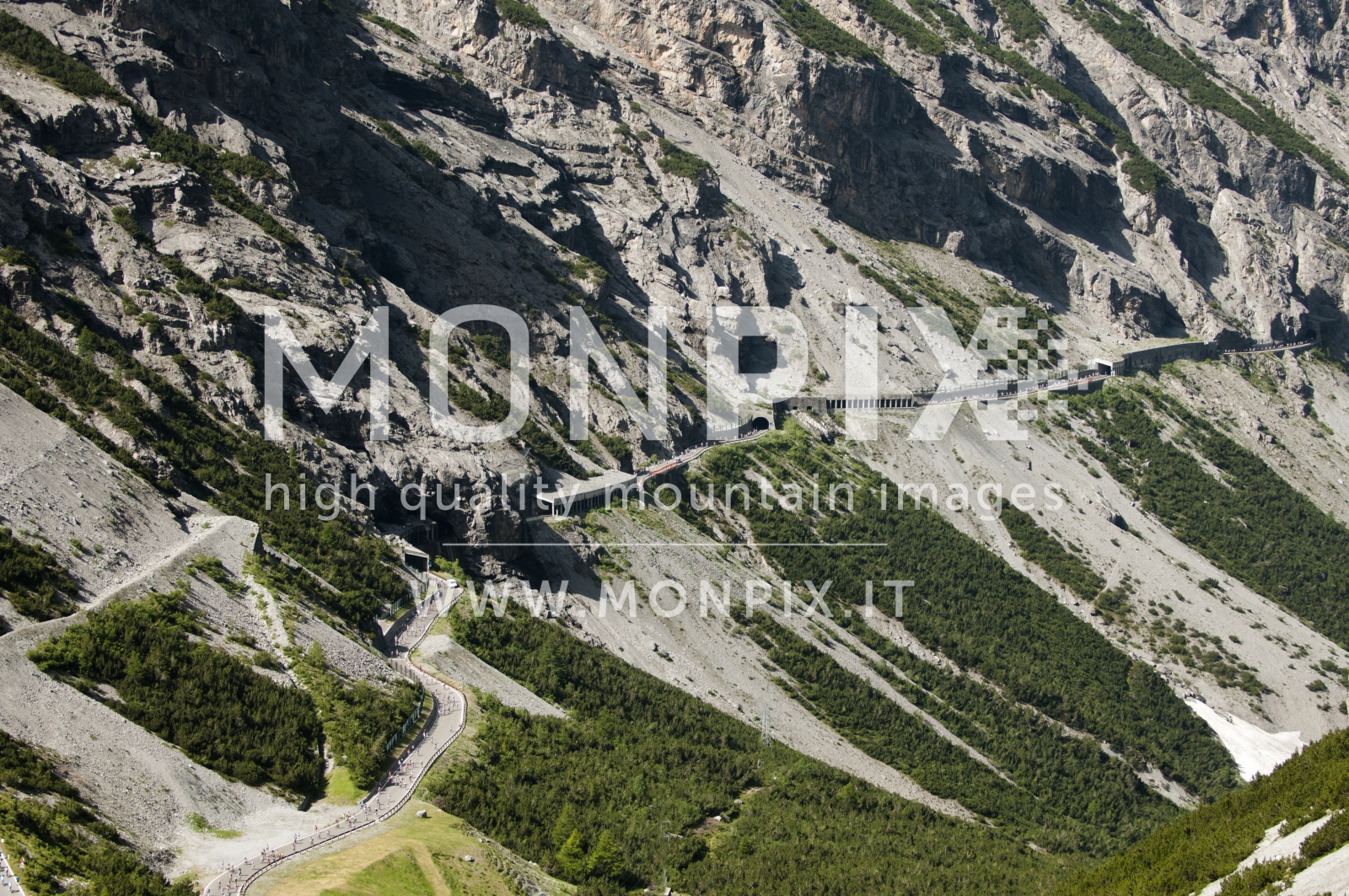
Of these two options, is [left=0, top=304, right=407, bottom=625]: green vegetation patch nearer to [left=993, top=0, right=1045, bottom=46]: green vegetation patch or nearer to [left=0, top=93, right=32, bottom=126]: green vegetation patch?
[left=0, top=93, right=32, bottom=126]: green vegetation patch

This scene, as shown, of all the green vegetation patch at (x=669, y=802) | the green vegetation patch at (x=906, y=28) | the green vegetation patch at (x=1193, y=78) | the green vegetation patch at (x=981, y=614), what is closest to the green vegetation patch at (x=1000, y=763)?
the green vegetation patch at (x=981, y=614)

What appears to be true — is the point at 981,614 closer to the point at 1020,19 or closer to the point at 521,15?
the point at 521,15

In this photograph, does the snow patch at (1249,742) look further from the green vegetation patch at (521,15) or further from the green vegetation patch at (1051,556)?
the green vegetation patch at (521,15)

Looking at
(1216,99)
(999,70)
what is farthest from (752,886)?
(1216,99)

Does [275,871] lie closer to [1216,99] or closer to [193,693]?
[193,693]

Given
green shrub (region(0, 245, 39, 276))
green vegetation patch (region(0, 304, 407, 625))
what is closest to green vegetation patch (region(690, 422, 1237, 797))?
green vegetation patch (region(0, 304, 407, 625))

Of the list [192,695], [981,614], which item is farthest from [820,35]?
[192,695]

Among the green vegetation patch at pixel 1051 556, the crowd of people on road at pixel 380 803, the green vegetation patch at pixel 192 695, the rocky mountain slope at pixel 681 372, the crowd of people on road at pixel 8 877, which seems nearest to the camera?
the crowd of people on road at pixel 8 877
